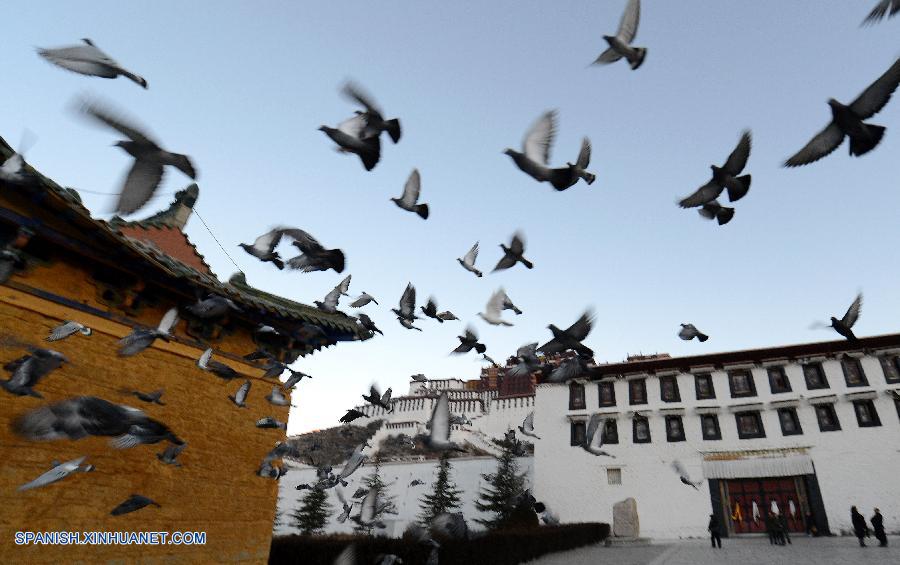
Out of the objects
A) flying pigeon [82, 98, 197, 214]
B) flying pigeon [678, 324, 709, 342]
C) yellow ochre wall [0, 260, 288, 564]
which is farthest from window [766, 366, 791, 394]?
flying pigeon [82, 98, 197, 214]

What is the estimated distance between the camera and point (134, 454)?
7148 millimetres

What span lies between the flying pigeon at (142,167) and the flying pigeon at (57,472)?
361 centimetres

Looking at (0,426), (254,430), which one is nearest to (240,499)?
(254,430)

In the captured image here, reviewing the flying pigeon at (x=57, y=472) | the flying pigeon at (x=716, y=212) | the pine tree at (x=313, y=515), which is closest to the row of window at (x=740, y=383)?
the pine tree at (x=313, y=515)

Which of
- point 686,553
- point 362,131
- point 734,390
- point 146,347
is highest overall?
point 734,390

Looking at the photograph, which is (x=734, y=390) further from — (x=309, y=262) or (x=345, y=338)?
(x=309, y=262)

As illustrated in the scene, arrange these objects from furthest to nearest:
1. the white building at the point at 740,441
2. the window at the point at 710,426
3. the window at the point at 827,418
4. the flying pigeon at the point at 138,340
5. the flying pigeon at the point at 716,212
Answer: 1. the window at the point at 710,426
2. the window at the point at 827,418
3. the white building at the point at 740,441
4. the flying pigeon at the point at 138,340
5. the flying pigeon at the point at 716,212

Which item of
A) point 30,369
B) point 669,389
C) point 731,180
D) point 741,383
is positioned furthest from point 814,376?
point 30,369

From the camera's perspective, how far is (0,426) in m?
5.89

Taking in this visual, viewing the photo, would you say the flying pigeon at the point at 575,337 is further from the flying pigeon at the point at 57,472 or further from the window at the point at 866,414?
the window at the point at 866,414

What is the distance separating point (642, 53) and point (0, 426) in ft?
28.5

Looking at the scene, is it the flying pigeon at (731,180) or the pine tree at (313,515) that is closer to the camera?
the flying pigeon at (731,180)

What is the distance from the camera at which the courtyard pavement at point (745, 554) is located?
53.2 ft

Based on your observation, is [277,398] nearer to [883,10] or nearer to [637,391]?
[883,10]
